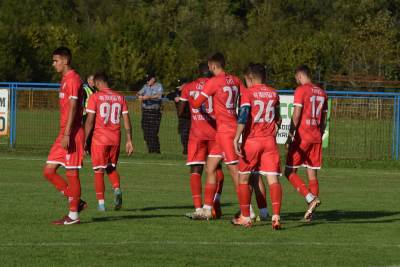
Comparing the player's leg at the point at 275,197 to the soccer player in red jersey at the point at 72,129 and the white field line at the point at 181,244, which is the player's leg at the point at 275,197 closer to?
the white field line at the point at 181,244

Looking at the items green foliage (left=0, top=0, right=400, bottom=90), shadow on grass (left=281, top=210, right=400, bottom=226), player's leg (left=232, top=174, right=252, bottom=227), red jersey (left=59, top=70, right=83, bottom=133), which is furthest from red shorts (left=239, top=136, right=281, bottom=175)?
green foliage (left=0, top=0, right=400, bottom=90)

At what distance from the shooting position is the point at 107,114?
15.8m

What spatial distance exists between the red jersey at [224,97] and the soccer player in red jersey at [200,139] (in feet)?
2.18

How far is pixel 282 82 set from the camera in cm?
6550

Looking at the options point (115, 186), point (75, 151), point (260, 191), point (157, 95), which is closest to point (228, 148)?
point (260, 191)

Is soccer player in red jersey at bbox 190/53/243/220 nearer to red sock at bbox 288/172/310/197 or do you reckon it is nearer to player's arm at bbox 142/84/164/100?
red sock at bbox 288/172/310/197

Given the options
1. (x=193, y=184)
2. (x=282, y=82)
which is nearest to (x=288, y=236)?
(x=193, y=184)

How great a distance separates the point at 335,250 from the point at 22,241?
332cm

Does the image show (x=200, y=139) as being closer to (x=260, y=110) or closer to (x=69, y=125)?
(x=260, y=110)

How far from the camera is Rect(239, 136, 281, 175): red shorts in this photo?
44.8 feet

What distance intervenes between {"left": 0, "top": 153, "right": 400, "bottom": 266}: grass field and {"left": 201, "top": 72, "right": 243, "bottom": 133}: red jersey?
50.1 inches

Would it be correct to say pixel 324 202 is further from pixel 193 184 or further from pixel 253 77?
pixel 253 77

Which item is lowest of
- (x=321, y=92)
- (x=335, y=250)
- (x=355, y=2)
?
(x=335, y=250)

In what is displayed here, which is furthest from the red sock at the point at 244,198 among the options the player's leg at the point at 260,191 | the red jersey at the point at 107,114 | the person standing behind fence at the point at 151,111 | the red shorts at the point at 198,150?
the person standing behind fence at the point at 151,111
